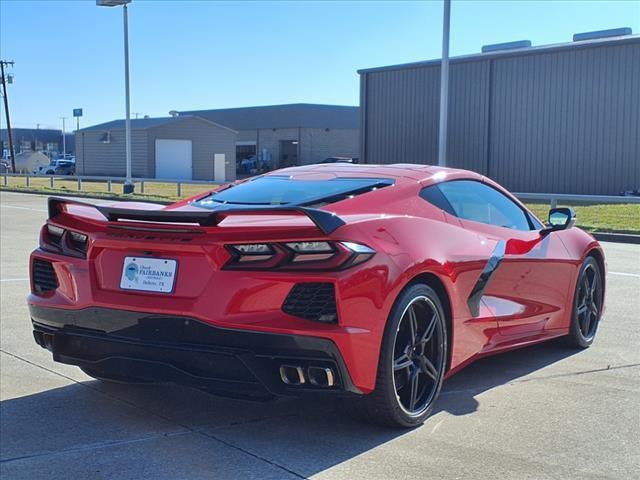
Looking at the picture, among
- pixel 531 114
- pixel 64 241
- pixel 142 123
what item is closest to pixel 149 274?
pixel 64 241

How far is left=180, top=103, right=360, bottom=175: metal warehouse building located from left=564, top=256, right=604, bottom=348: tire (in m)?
58.2

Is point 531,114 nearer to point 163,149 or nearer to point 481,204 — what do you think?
point 163,149

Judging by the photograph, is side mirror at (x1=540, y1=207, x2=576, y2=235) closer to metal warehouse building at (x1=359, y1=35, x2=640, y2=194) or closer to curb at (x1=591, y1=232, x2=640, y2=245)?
curb at (x1=591, y1=232, x2=640, y2=245)

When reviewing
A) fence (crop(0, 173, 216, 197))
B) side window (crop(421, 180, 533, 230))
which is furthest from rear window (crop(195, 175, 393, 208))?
fence (crop(0, 173, 216, 197))

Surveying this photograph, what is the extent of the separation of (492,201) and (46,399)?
10.6 ft

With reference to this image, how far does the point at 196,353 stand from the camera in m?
3.88

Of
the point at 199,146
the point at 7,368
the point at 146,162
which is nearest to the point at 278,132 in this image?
the point at 199,146

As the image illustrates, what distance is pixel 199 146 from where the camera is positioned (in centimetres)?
5522

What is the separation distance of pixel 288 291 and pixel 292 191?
1.30 m

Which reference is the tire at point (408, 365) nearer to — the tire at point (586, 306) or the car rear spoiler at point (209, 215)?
the car rear spoiler at point (209, 215)

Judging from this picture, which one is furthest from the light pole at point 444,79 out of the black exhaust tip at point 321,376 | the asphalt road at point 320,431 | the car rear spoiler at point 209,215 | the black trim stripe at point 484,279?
the black exhaust tip at point 321,376

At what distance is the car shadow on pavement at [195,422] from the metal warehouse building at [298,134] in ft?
196

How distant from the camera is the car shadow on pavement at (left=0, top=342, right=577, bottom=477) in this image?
4.05m

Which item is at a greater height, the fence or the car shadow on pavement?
the fence
